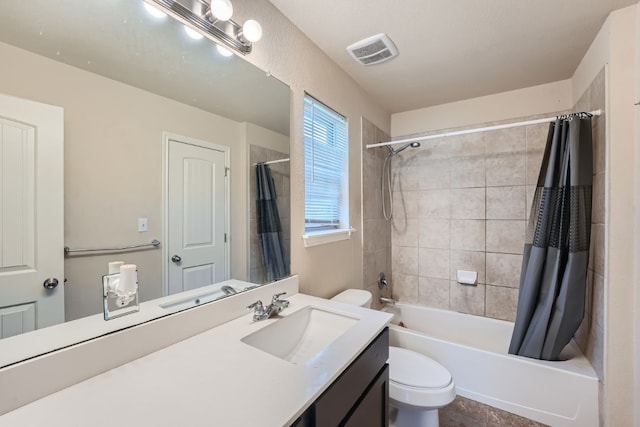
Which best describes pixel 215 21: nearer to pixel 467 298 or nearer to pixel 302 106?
pixel 302 106

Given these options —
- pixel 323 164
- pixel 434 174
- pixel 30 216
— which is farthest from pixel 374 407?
pixel 434 174

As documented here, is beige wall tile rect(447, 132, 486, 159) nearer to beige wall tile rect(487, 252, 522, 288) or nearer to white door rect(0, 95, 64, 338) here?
beige wall tile rect(487, 252, 522, 288)

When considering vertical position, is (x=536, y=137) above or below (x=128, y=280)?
above

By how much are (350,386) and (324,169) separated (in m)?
1.32

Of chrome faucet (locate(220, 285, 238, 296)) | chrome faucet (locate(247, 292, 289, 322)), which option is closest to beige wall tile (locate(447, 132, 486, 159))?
chrome faucet (locate(247, 292, 289, 322))

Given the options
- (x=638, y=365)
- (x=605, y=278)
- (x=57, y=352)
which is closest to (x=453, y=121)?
(x=605, y=278)

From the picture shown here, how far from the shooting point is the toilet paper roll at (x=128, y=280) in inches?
33.5

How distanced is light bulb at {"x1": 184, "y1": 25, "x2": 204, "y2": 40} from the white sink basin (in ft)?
3.92

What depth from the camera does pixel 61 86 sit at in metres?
0.74

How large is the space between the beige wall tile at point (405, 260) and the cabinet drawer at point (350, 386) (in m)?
1.78

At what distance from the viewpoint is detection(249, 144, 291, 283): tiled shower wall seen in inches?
52.7

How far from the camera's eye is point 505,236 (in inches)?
94.8

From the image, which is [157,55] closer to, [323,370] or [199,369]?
[199,369]

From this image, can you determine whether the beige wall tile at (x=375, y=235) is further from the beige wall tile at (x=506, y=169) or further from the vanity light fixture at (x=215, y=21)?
the vanity light fixture at (x=215, y=21)
